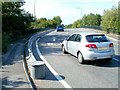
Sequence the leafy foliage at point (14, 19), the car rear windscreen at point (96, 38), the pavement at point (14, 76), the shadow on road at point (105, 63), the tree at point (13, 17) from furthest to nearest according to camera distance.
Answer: the tree at point (13, 17)
the leafy foliage at point (14, 19)
the car rear windscreen at point (96, 38)
the shadow on road at point (105, 63)
the pavement at point (14, 76)

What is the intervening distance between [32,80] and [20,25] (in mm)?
29136

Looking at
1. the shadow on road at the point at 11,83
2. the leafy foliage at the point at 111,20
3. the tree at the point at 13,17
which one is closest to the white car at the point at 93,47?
the shadow on road at the point at 11,83

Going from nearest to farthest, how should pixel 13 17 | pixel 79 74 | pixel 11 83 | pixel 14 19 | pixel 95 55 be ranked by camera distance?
1. pixel 11 83
2. pixel 79 74
3. pixel 95 55
4. pixel 13 17
5. pixel 14 19

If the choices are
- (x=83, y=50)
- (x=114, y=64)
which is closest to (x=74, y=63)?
(x=83, y=50)

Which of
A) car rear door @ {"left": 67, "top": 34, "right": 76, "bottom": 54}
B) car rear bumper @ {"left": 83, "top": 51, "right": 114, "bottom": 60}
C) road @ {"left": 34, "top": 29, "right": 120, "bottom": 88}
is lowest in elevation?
road @ {"left": 34, "top": 29, "right": 120, "bottom": 88}

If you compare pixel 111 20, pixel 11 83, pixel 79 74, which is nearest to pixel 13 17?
pixel 111 20

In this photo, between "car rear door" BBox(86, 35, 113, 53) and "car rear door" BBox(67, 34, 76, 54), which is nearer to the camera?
"car rear door" BBox(86, 35, 113, 53)

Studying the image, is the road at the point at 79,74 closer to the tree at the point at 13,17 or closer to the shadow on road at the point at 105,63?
the shadow on road at the point at 105,63

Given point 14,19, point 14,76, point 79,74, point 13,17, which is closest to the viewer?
point 14,76

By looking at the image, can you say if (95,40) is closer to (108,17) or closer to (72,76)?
(72,76)

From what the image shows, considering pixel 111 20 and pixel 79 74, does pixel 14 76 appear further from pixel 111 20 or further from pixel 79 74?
pixel 111 20

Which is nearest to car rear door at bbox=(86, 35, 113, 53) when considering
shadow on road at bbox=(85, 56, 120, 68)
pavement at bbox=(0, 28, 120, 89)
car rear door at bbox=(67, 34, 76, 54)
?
shadow on road at bbox=(85, 56, 120, 68)

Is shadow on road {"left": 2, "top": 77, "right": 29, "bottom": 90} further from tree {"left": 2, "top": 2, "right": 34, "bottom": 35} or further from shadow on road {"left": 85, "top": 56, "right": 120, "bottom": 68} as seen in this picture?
tree {"left": 2, "top": 2, "right": 34, "bottom": 35}

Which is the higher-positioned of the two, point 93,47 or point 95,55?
point 93,47
